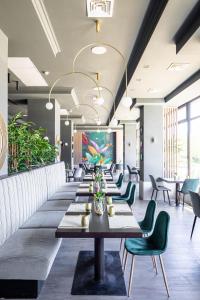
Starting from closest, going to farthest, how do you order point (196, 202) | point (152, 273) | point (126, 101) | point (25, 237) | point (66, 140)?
point (25, 237)
point (152, 273)
point (196, 202)
point (126, 101)
point (66, 140)

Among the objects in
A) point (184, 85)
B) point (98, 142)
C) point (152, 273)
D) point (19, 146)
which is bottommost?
point (152, 273)

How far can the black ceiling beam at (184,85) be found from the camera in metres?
5.61

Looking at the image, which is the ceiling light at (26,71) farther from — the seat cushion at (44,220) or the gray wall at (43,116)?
the seat cushion at (44,220)

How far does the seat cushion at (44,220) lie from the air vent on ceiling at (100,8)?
2.78 m

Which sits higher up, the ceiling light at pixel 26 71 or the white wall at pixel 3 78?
the ceiling light at pixel 26 71

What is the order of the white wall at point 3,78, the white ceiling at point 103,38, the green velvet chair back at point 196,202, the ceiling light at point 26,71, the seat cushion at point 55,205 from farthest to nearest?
the ceiling light at point 26,71 → the seat cushion at point 55,205 → the green velvet chair back at point 196,202 → the white wall at point 3,78 → the white ceiling at point 103,38

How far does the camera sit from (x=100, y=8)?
340 centimetres

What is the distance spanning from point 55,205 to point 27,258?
2324 millimetres

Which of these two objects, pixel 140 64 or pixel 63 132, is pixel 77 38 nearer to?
pixel 140 64

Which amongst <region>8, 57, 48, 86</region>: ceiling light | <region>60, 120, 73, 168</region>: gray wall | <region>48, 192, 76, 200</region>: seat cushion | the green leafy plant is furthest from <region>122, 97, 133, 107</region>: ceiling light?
<region>60, 120, 73, 168</region>: gray wall

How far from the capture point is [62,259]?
3.58 metres

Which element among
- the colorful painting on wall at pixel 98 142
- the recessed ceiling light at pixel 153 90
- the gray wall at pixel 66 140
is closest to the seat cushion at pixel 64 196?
the recessed ceiling light at pixel 153 90

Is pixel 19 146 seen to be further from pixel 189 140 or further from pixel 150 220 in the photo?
pixel 189 140

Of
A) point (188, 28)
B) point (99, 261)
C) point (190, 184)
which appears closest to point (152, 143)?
point (190, 184)
